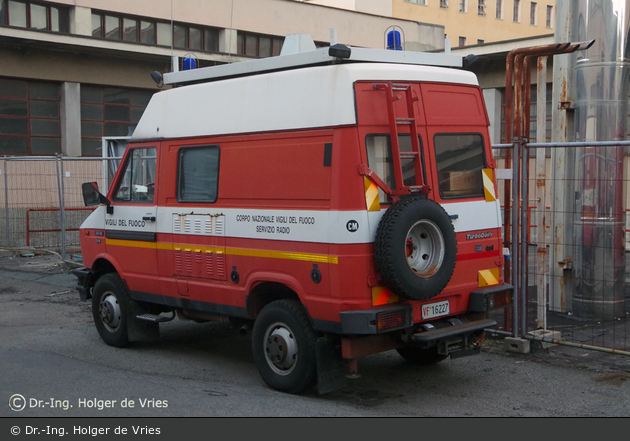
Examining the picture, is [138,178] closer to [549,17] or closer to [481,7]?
[481,7]

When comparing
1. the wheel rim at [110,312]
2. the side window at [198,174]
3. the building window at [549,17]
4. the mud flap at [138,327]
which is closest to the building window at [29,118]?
the wheel rim at [110,312]

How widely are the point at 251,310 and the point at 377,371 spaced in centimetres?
144

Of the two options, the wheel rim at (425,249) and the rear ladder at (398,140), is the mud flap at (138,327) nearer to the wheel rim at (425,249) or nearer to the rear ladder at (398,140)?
the wheel rim at (425,249)

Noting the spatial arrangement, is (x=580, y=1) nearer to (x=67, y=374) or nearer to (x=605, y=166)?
(x=605, y=166)

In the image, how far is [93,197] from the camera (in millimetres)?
A: 7941

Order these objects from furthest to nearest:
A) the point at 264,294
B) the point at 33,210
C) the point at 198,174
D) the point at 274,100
Result: the point at 33,210, the point at 198,174, the point at 264,294, the point at 274,100

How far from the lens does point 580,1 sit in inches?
356

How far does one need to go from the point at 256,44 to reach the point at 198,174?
75.5ft

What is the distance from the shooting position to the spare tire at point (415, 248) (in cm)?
545

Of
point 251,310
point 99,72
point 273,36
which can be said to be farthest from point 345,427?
→ point 273,36

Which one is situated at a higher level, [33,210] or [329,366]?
[33,210]

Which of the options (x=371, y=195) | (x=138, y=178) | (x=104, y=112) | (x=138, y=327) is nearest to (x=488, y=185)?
(x=371, y=195)

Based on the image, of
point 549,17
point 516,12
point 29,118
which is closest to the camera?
point 29,118

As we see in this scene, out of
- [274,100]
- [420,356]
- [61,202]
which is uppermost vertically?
[274,100]
